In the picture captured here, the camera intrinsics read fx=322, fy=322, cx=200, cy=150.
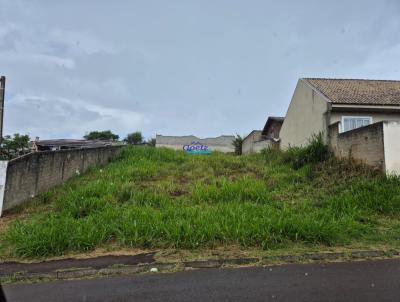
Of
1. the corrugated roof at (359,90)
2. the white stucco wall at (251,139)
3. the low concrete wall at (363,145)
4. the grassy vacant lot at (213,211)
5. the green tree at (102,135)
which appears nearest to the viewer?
the grassy vacant lot at (213,211)

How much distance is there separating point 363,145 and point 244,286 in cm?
829

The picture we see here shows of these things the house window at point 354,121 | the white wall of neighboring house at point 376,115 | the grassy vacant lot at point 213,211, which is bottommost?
the grassy vacant lot at point 213,211

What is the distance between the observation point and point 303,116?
16328 mm

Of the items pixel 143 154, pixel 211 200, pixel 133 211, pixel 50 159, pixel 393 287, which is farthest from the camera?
pixel 143 154

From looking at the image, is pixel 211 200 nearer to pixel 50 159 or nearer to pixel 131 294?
pixel 131 294

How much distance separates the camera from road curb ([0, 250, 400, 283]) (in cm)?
465

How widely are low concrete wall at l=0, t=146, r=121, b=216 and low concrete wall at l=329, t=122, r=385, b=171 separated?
1002cm

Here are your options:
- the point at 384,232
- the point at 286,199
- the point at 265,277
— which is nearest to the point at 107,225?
the point at 265,277

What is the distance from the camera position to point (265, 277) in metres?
4.36

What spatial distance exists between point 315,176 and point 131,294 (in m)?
8.44

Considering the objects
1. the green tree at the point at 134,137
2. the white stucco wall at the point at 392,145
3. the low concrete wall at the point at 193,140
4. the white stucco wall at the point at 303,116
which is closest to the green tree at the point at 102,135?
the green tree at the point at 134,137

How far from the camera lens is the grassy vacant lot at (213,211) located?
5.75m

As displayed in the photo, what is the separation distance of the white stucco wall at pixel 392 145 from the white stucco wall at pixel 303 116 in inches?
158

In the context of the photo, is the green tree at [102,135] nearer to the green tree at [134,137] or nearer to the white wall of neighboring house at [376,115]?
the green tree at [134,137]
